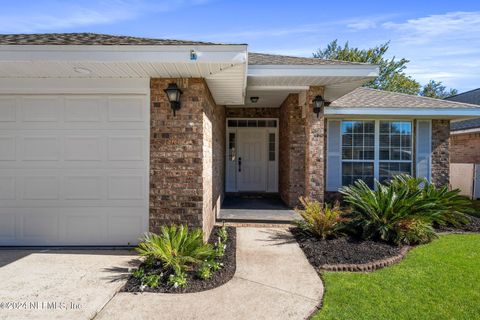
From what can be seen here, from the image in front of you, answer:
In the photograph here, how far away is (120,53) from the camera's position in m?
3.52

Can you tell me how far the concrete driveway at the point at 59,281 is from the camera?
2668mm

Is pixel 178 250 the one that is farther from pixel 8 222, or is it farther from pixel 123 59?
pixel 8 222

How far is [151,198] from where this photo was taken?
4.34 m

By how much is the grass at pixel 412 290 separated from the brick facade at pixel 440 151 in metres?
4.64

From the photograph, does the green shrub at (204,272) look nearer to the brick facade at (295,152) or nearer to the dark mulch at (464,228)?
the brick facade at (295,152)

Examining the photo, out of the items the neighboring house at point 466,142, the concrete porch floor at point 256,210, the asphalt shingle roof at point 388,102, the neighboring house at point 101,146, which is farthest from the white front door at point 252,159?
the neighboring house at point 466,142

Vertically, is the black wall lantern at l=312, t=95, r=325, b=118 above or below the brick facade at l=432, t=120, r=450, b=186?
above

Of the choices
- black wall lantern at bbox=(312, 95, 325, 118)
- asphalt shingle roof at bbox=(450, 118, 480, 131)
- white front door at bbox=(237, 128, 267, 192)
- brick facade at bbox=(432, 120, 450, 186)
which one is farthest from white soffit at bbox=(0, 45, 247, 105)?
asphalt shingle roof at bbox=(450, 118, 480, 131)

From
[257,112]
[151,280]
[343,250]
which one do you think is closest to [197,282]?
[151,280]

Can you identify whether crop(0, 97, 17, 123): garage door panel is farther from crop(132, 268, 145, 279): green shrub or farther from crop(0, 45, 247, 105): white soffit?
crop(132, 268, 145, 279): green shrub

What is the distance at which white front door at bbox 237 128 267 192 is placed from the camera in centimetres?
916

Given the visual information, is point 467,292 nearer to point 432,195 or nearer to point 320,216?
point 320,216

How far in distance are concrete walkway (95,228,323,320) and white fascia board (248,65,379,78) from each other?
3360 millimetres

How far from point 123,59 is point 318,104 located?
12.6 ft
